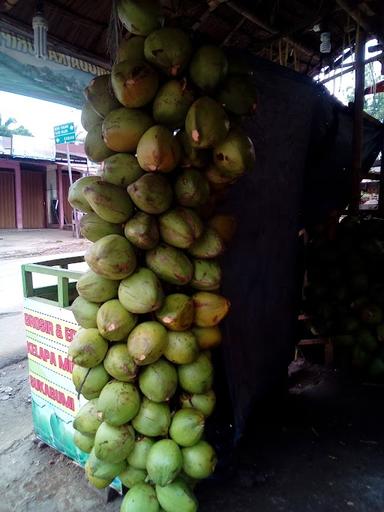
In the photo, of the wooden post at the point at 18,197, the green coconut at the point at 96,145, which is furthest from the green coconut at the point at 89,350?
the wooden post at the point at 18,197

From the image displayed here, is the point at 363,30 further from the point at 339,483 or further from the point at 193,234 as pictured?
the point at 339,483

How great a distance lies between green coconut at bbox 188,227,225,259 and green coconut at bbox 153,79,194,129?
0.41 meters

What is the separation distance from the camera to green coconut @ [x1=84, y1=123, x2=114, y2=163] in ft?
4.60

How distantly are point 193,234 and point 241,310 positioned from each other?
2.09 feet

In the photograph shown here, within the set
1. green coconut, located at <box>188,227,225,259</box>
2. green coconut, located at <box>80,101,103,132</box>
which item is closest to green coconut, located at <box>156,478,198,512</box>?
green coconut, located at <box>188,227,225,259</box>

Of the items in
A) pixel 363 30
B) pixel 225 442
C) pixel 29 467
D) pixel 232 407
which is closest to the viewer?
pixel 232 407

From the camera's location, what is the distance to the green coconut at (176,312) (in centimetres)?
132

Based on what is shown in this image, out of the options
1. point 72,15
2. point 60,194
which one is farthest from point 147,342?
point 60,194

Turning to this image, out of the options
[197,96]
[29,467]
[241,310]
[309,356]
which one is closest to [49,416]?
[29,467]

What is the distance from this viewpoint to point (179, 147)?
4.33 ft

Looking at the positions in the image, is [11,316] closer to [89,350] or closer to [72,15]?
[72,15]

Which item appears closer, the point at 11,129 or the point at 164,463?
the point at 164,463

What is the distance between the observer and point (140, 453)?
1.38 meters

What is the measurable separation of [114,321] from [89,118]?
76cm
